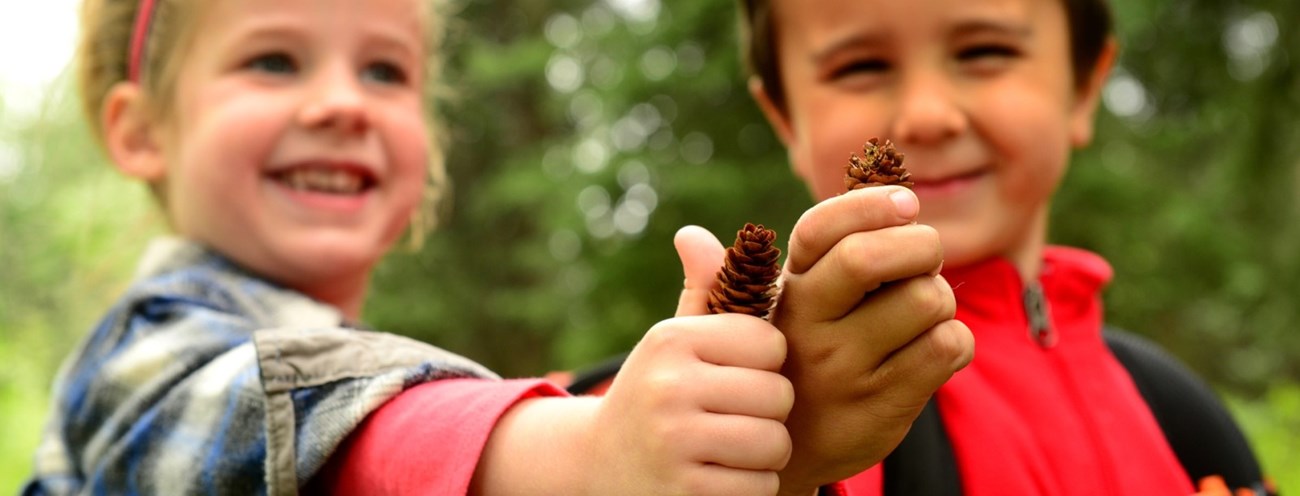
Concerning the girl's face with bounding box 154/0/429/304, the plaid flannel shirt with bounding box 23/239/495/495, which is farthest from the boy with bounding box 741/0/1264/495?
the girl's face with bounding box 154/0/429/304

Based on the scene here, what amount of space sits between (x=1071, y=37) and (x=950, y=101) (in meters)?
0.43

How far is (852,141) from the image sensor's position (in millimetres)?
1756

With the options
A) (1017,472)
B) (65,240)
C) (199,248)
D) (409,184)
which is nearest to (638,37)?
(409,184)

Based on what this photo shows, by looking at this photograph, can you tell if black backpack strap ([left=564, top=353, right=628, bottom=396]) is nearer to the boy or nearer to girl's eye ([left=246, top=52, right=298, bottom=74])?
the boy

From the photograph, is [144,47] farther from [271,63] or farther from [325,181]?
[325,181]

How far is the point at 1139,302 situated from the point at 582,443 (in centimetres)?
665

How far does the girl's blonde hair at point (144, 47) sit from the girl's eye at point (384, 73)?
0.20 meters

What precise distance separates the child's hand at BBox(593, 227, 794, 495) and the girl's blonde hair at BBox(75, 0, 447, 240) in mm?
1524

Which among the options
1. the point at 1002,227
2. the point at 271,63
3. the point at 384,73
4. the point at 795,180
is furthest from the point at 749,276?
the point at 795,180

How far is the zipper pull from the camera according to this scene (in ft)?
5.79

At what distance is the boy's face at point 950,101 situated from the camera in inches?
66.1

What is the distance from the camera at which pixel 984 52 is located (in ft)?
5.76

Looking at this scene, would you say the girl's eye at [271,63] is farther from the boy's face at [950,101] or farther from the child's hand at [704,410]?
the child's hand at [704,410]

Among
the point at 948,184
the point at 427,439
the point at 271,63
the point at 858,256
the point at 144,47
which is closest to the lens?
the point at 858,256
